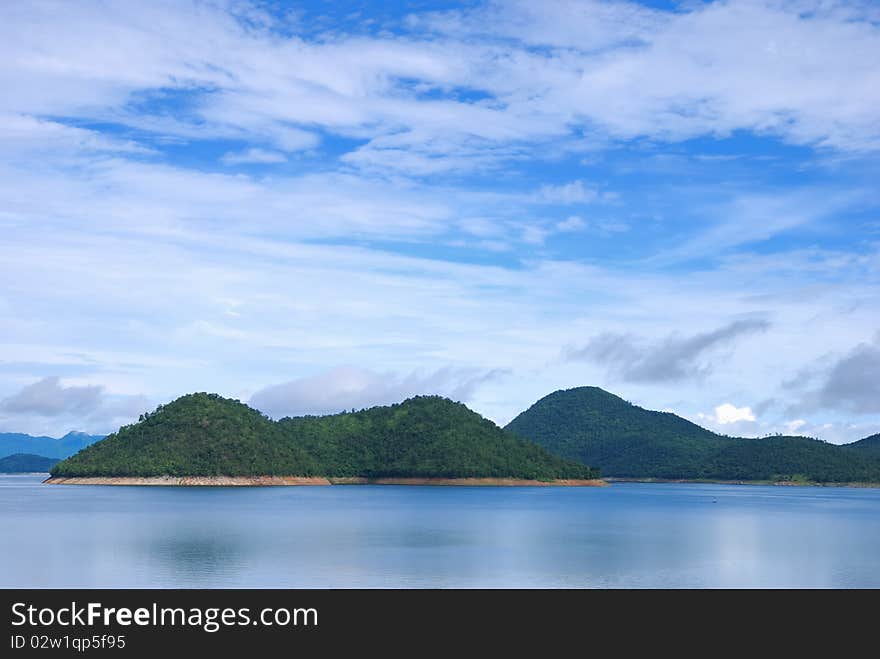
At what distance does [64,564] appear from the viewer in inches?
2183

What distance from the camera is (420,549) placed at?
2616 inches

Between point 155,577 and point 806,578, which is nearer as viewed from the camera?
point 155,577

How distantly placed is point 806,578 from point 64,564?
4171 cm

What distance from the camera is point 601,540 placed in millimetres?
77188

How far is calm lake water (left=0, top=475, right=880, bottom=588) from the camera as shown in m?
50.9

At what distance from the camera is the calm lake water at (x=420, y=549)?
50.9 meters
